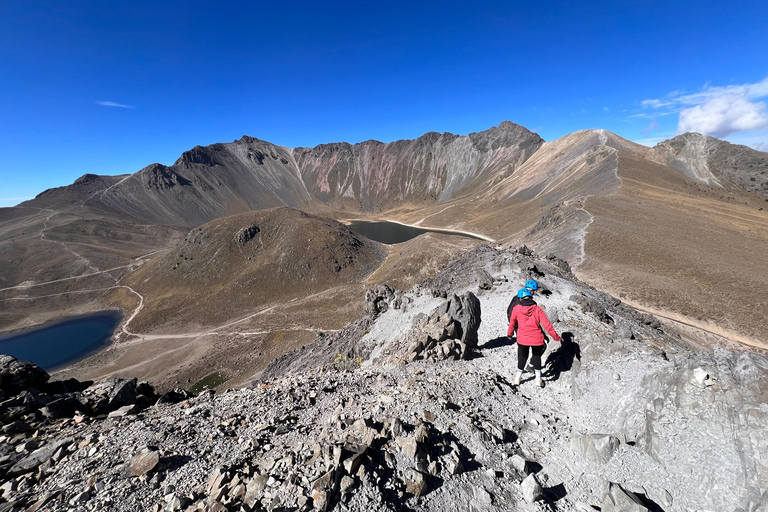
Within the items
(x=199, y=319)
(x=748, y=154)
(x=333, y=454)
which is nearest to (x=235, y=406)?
(x=333, y=454)

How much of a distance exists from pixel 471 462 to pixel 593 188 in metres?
94.1

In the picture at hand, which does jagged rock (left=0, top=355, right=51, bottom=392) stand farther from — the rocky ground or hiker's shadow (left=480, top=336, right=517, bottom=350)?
hiker's shadow (left=480, top=336, right=517, bottom=350)

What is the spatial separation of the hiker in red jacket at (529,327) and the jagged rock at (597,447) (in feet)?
9.36

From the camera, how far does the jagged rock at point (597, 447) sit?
7.56 meters

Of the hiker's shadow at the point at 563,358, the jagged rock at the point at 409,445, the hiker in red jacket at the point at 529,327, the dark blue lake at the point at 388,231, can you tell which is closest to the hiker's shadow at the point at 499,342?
the hiker's shadow at the point at 563,358

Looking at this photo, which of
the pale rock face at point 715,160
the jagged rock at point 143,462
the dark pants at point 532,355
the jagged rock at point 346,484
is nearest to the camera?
the jagged rock at point 346,484

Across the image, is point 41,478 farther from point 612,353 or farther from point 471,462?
point 612,353

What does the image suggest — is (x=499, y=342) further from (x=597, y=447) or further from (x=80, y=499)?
(x=80, y=499)

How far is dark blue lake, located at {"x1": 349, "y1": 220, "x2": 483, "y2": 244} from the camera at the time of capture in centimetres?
12274

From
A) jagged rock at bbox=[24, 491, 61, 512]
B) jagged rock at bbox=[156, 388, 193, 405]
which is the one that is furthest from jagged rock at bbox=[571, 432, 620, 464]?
jagged rock at bbox=[156, 388, 193, 405]

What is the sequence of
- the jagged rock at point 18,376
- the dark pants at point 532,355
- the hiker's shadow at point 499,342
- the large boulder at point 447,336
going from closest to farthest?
the dark pants at point 532,355
the jagged rock at point 18,376
the large boulder at point 447,336
the hiker's shadow at point 499,342

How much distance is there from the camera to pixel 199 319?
5253cm

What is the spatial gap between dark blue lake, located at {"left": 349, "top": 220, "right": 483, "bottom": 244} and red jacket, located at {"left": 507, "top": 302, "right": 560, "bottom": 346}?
101 metres

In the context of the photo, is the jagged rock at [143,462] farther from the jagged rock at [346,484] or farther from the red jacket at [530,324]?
the red jacket at [530,324]
